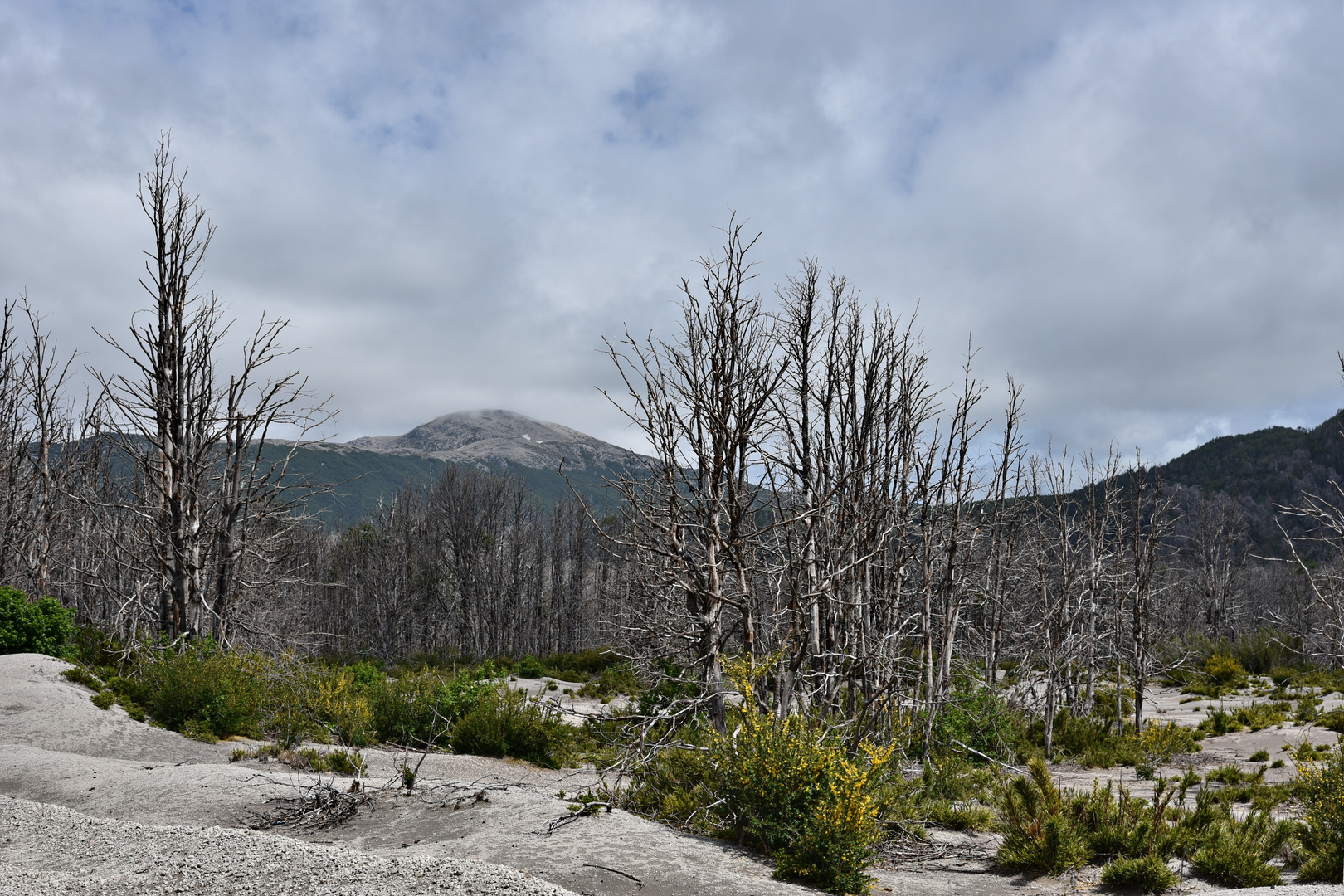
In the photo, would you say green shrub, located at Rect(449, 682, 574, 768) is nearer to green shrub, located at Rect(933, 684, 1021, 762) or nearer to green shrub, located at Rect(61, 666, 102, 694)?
green shrub, located at Rect(61, 666, 102, 694)

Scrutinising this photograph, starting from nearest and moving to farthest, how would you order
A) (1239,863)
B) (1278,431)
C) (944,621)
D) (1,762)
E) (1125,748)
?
(1239,863)
(1,762)
(944,621)
(1125,748)
(1278,431)

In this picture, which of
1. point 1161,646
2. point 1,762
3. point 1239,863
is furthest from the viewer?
point 1161,646

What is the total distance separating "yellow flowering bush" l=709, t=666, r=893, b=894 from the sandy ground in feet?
0.93

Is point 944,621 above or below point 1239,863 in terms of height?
above

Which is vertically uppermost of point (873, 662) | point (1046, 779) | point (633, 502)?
point (633, 502)

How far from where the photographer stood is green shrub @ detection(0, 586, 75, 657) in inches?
513

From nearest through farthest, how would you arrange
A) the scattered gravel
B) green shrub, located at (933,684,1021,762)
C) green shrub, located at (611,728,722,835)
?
the scattered gravel → green shrub, located at (611,728,722,835) → green shrub, located at (933,684,1021,762)

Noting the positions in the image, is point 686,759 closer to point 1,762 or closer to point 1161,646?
point 1,762

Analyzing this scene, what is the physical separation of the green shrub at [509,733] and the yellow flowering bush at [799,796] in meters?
6.45

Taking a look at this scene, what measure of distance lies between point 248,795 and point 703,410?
580 centimetres

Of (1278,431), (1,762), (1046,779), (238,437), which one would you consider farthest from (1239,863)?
(1278,431)

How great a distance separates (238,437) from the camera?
14.1m

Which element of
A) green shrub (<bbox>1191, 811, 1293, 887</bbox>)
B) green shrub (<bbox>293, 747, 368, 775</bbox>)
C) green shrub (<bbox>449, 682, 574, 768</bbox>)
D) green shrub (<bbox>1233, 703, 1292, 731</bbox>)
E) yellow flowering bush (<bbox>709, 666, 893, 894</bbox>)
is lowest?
green shrub (<bbox>1233, 703, 1292, 731</bbox>)

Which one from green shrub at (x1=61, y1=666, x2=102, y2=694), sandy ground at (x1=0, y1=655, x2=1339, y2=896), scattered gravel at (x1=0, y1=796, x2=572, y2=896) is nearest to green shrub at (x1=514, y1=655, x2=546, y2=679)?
green shrub at (x1=61, y1=666, x2=102, y2=694)
